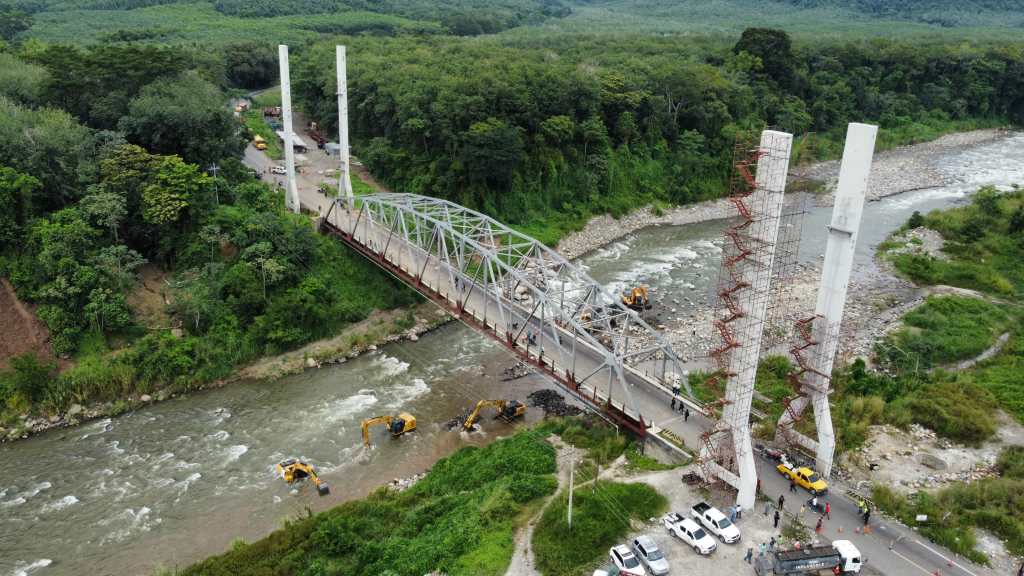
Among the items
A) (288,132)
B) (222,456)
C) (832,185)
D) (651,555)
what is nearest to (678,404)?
(651,555)

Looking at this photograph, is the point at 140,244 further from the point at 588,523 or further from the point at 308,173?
the point at 588,523

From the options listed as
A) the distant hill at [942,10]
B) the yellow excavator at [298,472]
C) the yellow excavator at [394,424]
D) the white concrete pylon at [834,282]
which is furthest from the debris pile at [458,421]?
the distant hill at [942,10]

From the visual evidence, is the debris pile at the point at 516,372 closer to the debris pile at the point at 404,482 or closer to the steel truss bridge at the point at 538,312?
the steel truss bridge at the point at 538,312

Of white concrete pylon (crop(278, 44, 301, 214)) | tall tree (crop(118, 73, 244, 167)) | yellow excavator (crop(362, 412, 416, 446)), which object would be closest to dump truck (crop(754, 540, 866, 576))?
yellow excavator (crop(362, 412, 416, 446))

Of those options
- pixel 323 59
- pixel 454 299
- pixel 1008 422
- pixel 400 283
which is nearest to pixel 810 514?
pixel 1008 422

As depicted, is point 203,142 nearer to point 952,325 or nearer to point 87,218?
point 87,218

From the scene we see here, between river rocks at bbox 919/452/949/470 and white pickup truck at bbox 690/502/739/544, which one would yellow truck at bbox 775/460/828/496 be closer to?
white pickup truck at bbox 690/502/739/544
